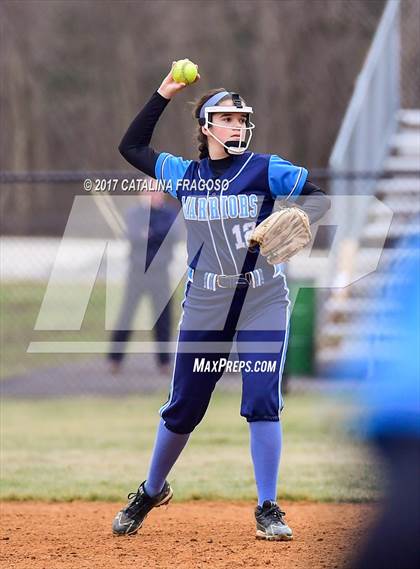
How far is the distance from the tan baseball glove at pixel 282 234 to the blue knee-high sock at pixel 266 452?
73 centimetres

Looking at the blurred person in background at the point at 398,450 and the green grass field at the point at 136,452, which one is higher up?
the blurred person in background at the point at 398,450

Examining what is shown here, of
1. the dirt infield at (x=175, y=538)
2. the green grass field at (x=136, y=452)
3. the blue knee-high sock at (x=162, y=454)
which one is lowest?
the green grass field at (x=136, y=452)

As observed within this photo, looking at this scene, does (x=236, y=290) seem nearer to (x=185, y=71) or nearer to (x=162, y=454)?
(x=162, y=454)

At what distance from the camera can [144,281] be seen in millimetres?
12172

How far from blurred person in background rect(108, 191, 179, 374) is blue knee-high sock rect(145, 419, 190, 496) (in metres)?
6.02

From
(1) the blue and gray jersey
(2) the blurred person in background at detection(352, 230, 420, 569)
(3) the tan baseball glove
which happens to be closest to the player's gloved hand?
(1) the blue and gray jersey

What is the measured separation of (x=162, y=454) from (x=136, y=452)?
10.7 ft

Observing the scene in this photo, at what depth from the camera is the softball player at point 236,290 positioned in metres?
5.16

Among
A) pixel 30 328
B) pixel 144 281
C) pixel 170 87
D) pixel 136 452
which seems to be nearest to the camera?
pixel 170 87

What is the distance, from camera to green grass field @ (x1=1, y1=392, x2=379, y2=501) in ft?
23.3

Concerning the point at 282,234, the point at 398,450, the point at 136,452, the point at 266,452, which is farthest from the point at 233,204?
the point at 136,452

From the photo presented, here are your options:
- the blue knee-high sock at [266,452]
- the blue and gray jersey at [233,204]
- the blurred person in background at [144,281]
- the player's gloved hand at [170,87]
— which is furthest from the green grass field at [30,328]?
the blue knee-high sock at [266,452]

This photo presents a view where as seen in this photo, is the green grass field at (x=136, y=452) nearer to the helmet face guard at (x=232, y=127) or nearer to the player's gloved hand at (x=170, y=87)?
the helmet face guard at (x=232, y=127)

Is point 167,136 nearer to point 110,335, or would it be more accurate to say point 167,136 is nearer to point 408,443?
point 110,335
